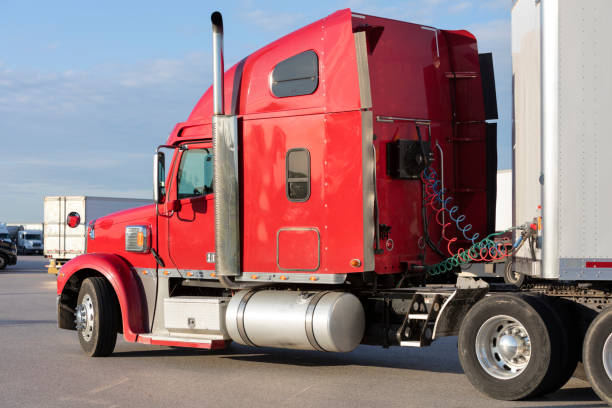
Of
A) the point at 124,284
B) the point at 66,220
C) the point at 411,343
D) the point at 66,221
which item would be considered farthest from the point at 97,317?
the point at 66,220

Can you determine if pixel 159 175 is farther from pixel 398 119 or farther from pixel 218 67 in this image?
pixel 398 119

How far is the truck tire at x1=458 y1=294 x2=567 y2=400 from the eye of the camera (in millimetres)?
7289

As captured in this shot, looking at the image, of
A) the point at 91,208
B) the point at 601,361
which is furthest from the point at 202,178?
the point at 91,208

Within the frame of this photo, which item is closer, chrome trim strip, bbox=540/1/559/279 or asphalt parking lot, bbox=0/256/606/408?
chrome trim strip, bbox=540/1/559/279

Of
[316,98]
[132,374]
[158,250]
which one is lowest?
[132,374]

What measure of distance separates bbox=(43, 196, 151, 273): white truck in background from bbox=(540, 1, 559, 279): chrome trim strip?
2622cm

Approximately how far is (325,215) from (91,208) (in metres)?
25.6

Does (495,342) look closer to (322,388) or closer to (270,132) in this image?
(322,388)

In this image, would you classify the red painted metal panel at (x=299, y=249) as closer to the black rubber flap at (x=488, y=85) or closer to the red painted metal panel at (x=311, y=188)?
the red painted metal panel at (x=311, y=188)

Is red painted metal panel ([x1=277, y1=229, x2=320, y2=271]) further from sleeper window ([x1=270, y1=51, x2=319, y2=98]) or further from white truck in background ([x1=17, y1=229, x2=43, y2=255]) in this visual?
white truck in background ([x1=17, y1=229, x2=43, y2=255])

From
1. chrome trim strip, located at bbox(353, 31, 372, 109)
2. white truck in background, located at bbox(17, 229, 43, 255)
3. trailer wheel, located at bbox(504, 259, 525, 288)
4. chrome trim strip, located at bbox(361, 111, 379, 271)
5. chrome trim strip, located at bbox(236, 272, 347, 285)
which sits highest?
chrome trim strip, located at bbox(353, 31, 372, 109)

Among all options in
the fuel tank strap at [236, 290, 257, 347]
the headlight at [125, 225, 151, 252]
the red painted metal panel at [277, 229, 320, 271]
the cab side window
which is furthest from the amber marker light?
the red painted metal panel at [277, 229, 320, 271]

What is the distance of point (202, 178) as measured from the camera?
32.7 ft

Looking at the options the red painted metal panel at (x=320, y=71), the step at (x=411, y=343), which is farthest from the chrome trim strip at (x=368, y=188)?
the step at (x=411, y=343)
